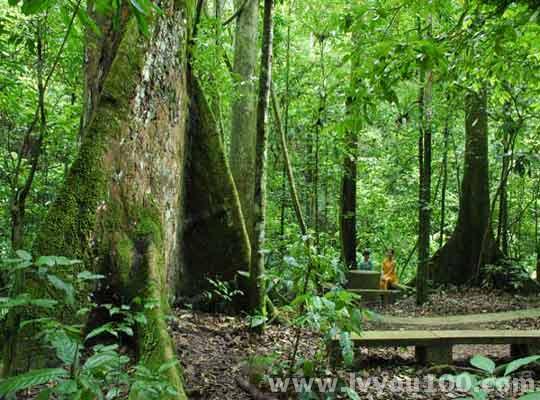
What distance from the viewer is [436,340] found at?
499 cm

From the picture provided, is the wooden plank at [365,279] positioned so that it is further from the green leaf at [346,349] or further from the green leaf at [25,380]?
the green leaf at [25,380]

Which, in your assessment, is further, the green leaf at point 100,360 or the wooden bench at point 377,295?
the wooden bench at point 377,295

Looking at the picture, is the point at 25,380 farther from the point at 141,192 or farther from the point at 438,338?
the point at 438,338

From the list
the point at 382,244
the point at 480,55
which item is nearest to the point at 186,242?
the point at 480,55

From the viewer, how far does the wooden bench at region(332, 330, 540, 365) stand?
15.9 ft

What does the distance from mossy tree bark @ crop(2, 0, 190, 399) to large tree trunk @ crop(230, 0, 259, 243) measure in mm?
3170

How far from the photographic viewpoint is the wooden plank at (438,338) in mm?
4816

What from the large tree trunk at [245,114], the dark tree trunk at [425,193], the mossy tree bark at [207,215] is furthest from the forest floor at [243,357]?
the dark tree trunk at [425,193]

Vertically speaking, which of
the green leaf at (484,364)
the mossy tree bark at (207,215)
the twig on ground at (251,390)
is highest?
the mossy tree bark at (207,215)

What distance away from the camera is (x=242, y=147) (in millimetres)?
8766

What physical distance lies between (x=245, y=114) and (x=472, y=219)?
790cm

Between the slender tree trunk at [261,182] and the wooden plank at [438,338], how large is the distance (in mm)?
1178

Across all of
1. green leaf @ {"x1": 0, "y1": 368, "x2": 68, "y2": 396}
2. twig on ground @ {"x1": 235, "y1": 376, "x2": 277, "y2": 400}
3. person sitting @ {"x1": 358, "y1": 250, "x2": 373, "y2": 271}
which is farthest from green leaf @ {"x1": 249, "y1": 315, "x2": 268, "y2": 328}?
person sitting @ {"x1": 358, "y1": 250, "x2": 373, "y2": 271}

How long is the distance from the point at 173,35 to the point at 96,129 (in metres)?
1.66
